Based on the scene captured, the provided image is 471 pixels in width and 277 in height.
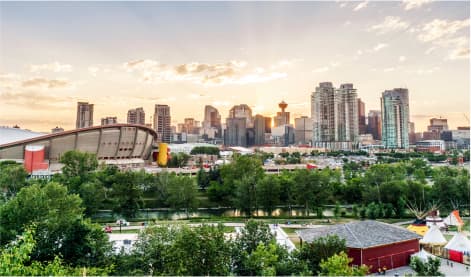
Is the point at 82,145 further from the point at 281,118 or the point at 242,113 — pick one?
the point at 281,118

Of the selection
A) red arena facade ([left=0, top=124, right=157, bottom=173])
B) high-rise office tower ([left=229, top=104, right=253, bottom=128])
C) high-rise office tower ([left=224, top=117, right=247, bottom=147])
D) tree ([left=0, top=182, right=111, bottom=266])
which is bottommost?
tree ([left=0, top=182, right=111, bottom=266])

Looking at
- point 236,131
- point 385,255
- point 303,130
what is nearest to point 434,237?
point 385,255

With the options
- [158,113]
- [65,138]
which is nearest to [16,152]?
[65,138]

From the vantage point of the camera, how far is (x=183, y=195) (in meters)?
23.0

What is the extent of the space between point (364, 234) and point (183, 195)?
14.0 metres

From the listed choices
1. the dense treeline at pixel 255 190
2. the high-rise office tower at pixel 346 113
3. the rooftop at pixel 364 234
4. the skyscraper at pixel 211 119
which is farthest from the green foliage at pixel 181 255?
the skyscraper at pixel 211 119

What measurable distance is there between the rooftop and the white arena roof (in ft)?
133

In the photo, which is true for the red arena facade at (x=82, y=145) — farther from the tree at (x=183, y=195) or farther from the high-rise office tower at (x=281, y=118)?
the high-rise office tower at (x=281, y=118)

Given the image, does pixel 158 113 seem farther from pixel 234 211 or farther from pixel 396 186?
pixel 396 186

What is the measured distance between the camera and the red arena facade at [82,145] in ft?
120

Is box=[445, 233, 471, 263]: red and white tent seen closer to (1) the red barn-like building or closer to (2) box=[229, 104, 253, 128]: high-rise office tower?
(1) the red barn-like building

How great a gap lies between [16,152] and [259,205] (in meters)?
31.6

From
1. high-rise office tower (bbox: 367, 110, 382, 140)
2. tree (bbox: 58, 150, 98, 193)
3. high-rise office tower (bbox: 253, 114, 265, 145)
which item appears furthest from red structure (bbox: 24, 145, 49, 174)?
high-rise office tower (bbox: 367, 110, 382, 140)

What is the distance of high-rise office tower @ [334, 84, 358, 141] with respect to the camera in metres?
82.7
